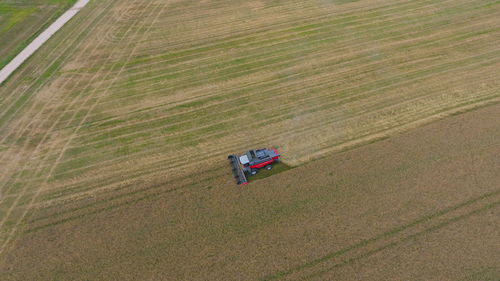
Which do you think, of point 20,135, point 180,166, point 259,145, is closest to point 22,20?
point 20,135

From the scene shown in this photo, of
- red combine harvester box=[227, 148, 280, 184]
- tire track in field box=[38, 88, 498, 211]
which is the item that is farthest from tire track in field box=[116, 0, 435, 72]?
red combine harvester box=[227, 148, 280, 184]

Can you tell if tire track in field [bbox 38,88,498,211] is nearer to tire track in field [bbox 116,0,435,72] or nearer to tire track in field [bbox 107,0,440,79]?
tire track in field [bbox 107,0,440,79]

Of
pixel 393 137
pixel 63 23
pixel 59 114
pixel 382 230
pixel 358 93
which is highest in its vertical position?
pixel 63 23

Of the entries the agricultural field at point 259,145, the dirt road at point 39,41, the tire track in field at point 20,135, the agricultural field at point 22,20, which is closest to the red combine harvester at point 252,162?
the agricultural field at point 259,145

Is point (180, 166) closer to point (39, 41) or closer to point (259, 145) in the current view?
point (259, 145)

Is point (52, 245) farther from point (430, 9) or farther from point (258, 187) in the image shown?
point (430, 9)

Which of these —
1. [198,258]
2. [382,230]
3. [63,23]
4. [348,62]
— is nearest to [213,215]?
[198,258]

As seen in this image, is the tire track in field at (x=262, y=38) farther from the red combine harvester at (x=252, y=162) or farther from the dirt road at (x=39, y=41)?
the red combine harvester at (x=252, y=162)
